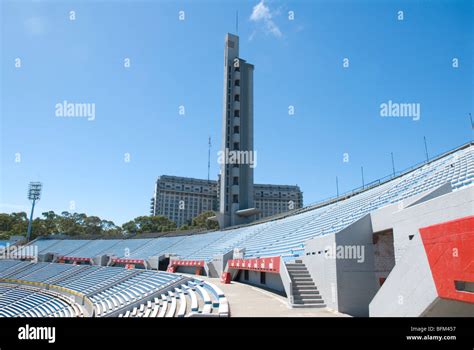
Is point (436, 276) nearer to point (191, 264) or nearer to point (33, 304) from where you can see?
point (191, 264)

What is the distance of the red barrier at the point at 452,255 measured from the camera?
5.02 metres

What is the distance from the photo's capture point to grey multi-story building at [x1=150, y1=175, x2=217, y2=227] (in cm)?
13150

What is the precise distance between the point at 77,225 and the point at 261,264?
292 feet

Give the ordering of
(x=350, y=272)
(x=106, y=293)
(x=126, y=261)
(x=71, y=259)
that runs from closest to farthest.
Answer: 1. (x=350, y=272)
2. (x=106, y=293)
3. (x=126, y=261)
4. (x=71, y=259)

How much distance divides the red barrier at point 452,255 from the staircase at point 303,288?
206 inches

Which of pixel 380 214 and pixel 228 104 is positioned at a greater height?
pixel 228 104

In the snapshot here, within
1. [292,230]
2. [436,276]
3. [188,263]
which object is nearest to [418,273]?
[436,276]

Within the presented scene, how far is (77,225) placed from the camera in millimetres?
89688

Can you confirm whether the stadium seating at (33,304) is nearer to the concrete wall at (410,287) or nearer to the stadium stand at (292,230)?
the stadium stand at (292,230)

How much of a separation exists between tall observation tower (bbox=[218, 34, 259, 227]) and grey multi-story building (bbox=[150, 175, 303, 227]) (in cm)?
8832
